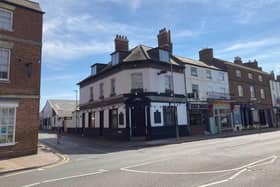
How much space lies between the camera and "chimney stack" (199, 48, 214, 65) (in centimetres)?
3566

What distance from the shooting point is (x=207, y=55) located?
1414 inches

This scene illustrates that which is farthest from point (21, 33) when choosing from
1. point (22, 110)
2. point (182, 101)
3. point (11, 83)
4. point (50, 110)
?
point (50, 110)

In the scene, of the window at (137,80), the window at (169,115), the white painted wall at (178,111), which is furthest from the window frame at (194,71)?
the window at (137,80)

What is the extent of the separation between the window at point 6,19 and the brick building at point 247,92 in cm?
2832

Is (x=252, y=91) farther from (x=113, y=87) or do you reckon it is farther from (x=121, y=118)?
(x=121, y=118)

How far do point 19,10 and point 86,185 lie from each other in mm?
13255

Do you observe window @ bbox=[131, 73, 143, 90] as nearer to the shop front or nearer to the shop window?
the shop window

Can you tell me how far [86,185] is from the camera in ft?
22.6

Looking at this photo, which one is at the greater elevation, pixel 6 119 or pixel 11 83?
pixel 11 83

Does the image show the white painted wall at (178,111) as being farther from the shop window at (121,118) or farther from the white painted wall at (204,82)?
the shop window at (121,118)

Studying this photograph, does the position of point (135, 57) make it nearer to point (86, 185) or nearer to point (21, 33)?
point (21, 33)

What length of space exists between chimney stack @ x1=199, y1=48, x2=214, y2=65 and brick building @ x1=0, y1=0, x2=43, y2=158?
26620mm

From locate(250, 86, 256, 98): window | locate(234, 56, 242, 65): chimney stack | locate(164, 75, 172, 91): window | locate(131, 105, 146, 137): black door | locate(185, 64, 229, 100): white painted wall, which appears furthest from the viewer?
locate(234, 56, 242, 65): chimney stack

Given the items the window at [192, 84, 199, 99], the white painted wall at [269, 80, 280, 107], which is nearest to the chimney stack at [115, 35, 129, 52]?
the window at [192, 84, 199, 99]
